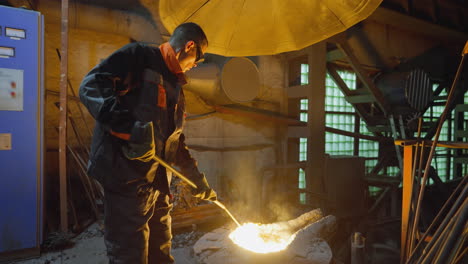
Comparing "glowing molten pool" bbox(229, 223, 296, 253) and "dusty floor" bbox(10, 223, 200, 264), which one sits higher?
"glowing molten pool" bbox(229, 223, 296, 253)

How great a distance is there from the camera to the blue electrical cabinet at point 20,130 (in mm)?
3129

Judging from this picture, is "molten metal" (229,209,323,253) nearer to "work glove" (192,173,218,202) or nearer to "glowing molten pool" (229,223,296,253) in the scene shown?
"glowing molten pool" (229,223,296,253)

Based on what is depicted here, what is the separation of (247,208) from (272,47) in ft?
12.7

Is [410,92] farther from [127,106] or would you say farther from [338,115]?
[127,106]

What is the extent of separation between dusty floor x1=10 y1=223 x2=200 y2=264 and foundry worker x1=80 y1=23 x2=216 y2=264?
123cm

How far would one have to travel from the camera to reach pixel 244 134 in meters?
5.82

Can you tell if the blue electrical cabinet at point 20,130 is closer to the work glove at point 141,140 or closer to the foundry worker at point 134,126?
the foundry worker at point 134,126

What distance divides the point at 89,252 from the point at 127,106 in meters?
2.47

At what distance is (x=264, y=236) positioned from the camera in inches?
101

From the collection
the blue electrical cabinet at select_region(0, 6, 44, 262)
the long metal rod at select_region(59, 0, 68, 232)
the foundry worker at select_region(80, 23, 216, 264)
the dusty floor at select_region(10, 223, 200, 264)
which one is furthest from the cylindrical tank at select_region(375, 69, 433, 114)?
the blue electrical cabinet at select_region(0, 6, 44, 262)

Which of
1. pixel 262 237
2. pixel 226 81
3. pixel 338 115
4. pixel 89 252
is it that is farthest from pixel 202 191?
pixel 338 115

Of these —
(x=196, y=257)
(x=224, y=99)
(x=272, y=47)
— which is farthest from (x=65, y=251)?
(x=272, y=47)

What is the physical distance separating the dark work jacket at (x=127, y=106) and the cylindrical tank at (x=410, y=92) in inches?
218

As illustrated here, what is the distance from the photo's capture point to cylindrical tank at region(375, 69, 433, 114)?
5.80m
